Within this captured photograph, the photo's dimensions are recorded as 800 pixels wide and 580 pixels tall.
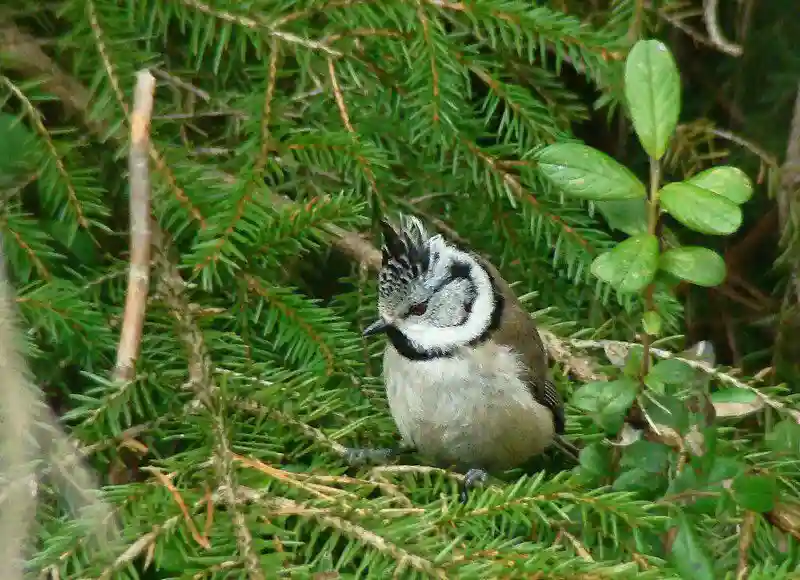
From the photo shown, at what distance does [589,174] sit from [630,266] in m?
0.12

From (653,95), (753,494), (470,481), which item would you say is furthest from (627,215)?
(470,481)

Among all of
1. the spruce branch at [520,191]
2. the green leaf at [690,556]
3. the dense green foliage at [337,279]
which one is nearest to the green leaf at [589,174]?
the dense green foliage at [337,279]

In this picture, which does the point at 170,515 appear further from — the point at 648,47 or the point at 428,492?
the point at 648,47

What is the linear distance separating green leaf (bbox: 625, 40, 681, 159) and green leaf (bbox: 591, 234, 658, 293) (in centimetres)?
12

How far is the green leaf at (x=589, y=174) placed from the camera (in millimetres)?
1086

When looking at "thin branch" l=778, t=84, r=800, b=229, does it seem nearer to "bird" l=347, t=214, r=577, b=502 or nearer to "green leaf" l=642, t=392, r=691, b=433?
"bird" l=347, t=214, r=577, b=502

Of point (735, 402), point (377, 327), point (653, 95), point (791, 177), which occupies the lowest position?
point (377, 327)

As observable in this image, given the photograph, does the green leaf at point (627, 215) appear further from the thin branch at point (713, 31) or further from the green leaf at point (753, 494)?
the thin branch at point (713, 31)

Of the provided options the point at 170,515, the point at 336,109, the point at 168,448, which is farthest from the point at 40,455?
the point at 336,109

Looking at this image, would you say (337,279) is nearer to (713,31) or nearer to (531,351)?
(531,351)

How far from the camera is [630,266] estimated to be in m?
1.05

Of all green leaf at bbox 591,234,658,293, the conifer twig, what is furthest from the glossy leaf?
the conifer twig

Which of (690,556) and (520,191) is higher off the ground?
(520,191)

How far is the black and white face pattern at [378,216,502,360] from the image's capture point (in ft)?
5.63
